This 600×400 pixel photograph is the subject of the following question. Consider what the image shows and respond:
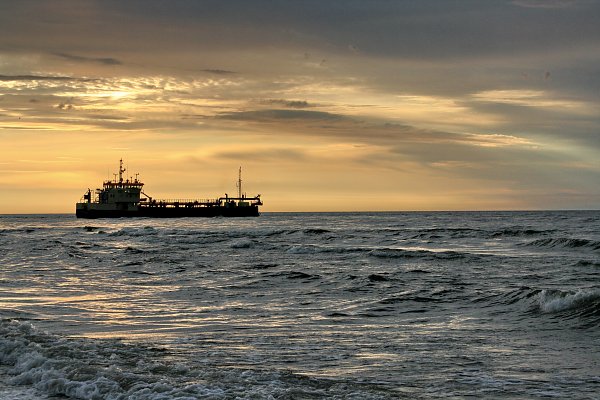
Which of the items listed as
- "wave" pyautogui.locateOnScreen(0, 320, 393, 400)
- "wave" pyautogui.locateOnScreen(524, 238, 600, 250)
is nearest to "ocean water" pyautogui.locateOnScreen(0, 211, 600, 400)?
"wave" pyautogui.locateOnScreen(0, 320, 393, 400)

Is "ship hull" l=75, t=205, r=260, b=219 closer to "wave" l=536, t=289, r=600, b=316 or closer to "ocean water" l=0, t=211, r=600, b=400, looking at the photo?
"ocean water" l=0, t=211, r=600, b=400

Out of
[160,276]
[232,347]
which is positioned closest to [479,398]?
[232,347]

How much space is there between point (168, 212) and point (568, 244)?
116m

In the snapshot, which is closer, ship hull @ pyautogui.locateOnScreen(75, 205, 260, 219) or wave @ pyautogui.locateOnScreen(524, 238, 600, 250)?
wave @ pyautogui.locateOnScreen(524, 238, 600, 250)

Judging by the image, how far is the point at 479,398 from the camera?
9.18m

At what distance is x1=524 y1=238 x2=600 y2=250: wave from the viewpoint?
43.7m

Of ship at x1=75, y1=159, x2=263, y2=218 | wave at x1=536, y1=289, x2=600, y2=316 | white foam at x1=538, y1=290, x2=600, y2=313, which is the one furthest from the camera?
ship at x1=75, y1=159, x2=263, y2=218

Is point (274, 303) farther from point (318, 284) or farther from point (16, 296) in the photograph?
point (16, 296)

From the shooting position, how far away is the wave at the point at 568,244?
143 ft

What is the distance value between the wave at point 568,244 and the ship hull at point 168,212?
106 metres

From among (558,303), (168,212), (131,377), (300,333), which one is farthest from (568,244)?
(168,212)

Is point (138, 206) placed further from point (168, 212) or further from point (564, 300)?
point (564, 300)

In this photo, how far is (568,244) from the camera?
45.7m

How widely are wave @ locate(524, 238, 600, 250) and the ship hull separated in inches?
4184
